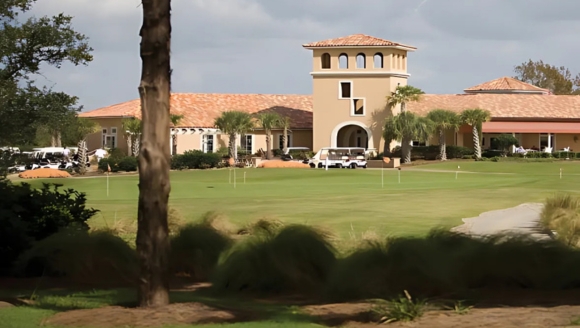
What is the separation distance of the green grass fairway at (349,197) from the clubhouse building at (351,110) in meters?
17.8

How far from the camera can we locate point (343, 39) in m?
78.6

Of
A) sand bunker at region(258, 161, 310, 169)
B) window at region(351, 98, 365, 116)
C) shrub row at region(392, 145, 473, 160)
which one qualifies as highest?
window at region(351, 98, 365, 116)

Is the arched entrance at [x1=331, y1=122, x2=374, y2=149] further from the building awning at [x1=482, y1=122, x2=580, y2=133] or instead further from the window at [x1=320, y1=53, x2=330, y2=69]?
the building awning at [x1=482, y1=122, x2=580, y2=133]

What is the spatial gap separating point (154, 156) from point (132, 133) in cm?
6393

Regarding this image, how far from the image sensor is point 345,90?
7912cm

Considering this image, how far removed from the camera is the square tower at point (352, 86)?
77.8 meters

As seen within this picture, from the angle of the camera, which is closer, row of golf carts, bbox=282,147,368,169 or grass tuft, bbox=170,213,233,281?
grass tuft, bbox=170,213,233,281

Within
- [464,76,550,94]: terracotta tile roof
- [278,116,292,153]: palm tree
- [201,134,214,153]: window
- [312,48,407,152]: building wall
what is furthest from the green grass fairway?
[464,76,550,94]: terracotta tile roof

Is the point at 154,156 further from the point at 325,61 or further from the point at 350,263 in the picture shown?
the point at 325,61

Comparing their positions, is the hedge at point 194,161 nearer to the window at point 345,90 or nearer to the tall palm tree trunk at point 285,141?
the tall palm tree trunk at point 285,141

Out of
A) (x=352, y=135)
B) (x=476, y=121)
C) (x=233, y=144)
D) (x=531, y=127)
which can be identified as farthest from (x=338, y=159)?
(x=531, y=127)

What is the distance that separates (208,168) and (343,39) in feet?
57.9

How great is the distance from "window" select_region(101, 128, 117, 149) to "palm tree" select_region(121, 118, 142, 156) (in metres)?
Answer: 3.41

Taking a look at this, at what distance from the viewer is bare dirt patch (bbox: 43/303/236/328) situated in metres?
9.44
